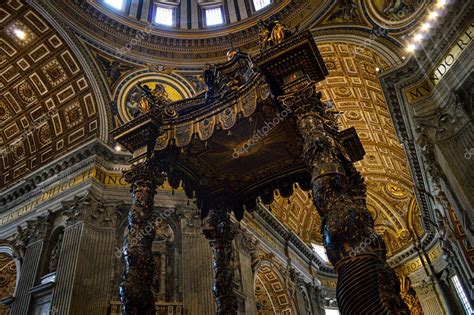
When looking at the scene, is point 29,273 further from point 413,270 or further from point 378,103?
point 413,270

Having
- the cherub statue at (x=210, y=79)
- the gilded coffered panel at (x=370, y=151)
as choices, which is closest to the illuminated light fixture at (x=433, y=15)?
the gilded coffered panel at (x=370, y=151)

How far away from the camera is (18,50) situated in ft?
37.4

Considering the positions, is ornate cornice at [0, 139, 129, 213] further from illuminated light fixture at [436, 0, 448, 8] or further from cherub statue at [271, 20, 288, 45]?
illuminated light fixture at [436, 0, 448, 8]

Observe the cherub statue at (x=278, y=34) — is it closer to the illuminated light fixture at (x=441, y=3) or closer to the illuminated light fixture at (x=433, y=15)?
the illuminated light fixture at (x=441, y=3)

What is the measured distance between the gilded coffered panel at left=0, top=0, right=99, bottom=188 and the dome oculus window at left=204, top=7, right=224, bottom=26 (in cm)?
468

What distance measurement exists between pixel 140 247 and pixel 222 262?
1816mm

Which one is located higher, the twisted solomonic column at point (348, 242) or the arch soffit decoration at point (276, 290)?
the arch soffit decoration at point (276, 290)

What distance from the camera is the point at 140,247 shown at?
4.64 meters

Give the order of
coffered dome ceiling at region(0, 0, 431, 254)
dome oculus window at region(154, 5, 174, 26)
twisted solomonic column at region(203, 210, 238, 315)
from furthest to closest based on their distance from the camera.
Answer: dome oculus window at region(154, 5, 174, 26) → coffered dome ceiling at region(0, 0, 431, 254) → twisted solomonic column at region(203, 210, 238, 315)

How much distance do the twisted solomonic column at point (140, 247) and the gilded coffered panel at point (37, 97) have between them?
6.47 meters

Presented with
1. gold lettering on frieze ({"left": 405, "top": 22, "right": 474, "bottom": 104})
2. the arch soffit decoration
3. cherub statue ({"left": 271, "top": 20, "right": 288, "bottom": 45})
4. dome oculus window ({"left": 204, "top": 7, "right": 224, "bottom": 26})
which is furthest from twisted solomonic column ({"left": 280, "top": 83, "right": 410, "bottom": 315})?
the arch soffit decoration

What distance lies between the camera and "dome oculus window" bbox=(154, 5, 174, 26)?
43.6 feet

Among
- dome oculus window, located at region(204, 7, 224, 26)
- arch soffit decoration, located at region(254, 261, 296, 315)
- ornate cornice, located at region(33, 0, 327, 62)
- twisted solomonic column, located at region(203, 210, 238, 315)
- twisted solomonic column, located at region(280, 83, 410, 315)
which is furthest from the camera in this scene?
arch soffit decoration, located at region(254, 261, 296, 315)

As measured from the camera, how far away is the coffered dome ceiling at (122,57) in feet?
34.9
